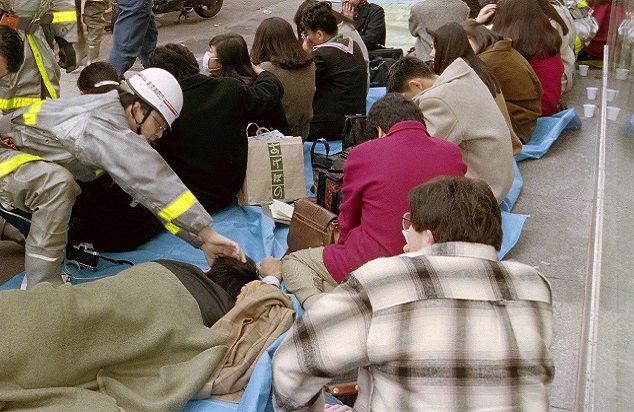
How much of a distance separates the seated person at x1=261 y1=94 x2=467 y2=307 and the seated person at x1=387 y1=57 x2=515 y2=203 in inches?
31.0

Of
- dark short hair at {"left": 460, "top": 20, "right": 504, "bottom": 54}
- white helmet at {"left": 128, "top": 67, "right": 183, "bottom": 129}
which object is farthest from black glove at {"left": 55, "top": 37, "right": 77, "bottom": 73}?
dark short hair at {"left": 460, "top": 20, "right": 504, "bottom": 54}

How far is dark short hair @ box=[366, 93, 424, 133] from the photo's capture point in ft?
11.2

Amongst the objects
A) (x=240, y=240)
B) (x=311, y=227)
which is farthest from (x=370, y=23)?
(x=311, y=227)

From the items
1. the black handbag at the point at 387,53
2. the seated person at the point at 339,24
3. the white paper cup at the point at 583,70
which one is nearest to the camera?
the seated person at the point at 339,24

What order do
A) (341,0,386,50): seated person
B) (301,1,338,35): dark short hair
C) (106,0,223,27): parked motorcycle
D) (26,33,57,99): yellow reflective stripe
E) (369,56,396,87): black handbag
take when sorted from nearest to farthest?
(26,33,57,99): yellow reflective stripe
(301,1,338,35): dark short hair
(369,56,396,87): black handbag
(341,0,386,50): seated person
(106,0,223,27): parked motorcycle

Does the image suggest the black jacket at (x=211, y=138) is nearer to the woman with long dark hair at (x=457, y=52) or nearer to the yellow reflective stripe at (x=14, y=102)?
the yellow reflective stripe at (x=14, y=102)

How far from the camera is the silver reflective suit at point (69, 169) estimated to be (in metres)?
3.35

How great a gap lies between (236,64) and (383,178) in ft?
6.45

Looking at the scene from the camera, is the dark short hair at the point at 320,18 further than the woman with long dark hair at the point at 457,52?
Yes

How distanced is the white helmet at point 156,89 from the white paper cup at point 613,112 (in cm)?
282

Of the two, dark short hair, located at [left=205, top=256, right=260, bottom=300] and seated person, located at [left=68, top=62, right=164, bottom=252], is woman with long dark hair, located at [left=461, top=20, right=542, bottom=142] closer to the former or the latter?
seated person, located at [left=68, top=62, right=164, bottom=252]

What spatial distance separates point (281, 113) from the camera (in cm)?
503

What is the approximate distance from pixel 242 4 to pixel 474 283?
37.3 ft

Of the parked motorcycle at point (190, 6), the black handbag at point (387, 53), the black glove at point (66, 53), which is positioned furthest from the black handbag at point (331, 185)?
the parked motorcycle at point (190, 6)
